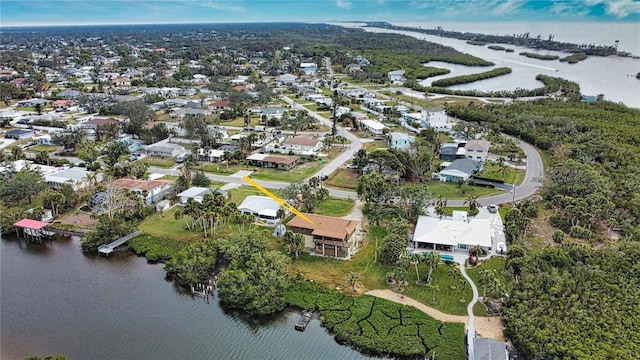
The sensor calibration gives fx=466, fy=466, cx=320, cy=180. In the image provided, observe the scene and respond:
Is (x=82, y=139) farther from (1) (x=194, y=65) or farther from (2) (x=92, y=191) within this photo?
(1) (x=194, y=65)

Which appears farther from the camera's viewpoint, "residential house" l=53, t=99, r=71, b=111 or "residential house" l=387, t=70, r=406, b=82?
"residential house" l=387, t=70, r=406, b=82

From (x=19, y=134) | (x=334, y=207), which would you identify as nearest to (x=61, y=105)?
(x=19, y=134)

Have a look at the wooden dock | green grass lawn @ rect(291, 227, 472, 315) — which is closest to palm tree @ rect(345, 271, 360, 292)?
green grass lawn @ rect(291, 227, 472, 315)

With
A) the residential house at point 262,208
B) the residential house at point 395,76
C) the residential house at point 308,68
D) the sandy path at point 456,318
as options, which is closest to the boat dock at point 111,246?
the residential house at point 262,208

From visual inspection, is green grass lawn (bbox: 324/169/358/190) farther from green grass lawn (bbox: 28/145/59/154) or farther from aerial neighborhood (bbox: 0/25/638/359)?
green grass lawn (bbox: 28/145/59/154)

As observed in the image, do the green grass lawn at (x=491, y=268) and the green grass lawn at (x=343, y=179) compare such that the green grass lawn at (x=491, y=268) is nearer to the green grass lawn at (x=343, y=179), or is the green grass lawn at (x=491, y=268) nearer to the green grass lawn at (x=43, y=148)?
the green grass lawn at (x=343, y=179)

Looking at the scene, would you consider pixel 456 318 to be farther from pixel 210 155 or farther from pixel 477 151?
pixel 210 155
